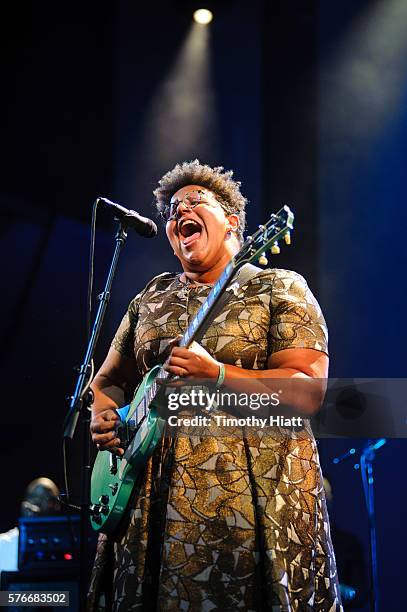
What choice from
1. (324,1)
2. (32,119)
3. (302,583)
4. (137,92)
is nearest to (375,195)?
(324,1)

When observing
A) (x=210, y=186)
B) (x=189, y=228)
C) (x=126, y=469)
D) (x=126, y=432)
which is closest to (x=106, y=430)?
(x=126, y=432)

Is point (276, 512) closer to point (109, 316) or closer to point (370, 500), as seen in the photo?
point (370, 500)

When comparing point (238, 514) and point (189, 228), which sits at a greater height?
point (189, 228)

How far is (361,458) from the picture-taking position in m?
4.12

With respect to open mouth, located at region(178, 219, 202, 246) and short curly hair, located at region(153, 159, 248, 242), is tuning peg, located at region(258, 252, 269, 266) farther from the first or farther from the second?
short curly hair, located at region(153, 159, 248, 242)

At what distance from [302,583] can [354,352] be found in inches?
97.2

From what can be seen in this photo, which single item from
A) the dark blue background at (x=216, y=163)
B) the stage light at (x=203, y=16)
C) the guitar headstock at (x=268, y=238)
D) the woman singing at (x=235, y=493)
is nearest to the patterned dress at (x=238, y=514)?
the woman singing at (x=235, y=493)

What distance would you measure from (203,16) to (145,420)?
352 centimetres

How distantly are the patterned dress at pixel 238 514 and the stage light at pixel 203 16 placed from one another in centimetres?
309

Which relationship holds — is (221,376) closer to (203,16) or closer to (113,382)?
(113,382)

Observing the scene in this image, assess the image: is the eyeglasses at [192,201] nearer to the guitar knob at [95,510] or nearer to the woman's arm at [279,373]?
the woman's arm at [279,373]

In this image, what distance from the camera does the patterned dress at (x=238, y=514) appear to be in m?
2.02

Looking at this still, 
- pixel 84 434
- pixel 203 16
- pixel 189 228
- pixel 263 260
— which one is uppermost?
pixel 203 16

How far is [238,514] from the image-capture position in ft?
6.81
